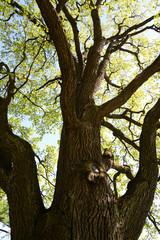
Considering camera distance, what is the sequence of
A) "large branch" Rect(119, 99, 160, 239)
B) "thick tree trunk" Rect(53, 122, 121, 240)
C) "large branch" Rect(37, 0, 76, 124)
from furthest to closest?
"large branch" Rect(37, 0, 76, 124)
"large branch" Rect(119, 99, 160, 239)
"thick tree trunk" Rect(53, 122, 121, 240)

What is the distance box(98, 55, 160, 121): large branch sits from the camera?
364 cm

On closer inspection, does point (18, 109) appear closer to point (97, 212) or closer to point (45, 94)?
point (45, 94)

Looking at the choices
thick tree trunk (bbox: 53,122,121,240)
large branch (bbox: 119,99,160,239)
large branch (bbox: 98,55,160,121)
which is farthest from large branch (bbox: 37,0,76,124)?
large branch (bbox: 119,99,160,239)

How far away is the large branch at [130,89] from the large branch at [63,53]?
1.00 metres

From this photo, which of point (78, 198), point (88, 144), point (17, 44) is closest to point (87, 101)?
point (88, 144)

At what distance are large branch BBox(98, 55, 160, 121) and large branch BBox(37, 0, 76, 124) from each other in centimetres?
100

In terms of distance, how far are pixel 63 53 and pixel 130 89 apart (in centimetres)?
170

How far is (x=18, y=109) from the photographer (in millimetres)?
9258

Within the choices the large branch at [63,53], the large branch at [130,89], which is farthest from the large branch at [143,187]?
the large branch at [63,53]

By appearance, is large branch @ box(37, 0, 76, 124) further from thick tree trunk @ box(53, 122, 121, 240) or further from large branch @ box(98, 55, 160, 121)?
large branch @ box(98, 55, 160, 121)

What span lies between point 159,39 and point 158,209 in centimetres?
860

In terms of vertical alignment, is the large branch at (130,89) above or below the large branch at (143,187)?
above

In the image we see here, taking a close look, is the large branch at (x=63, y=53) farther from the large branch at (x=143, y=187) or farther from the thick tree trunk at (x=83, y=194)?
the large branch at (x=143, y=187)

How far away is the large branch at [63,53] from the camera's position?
3.09 metres
